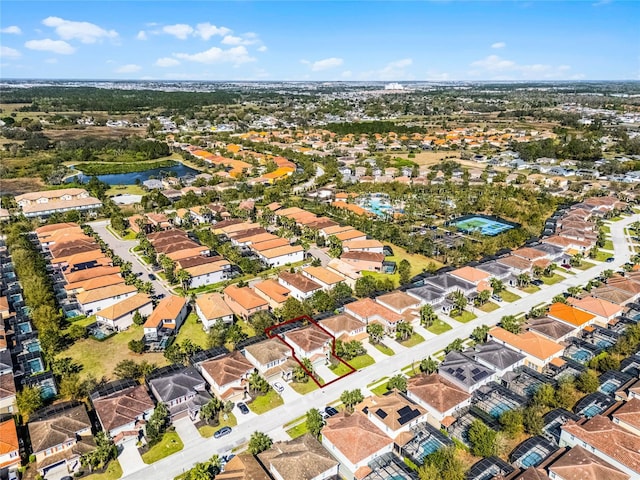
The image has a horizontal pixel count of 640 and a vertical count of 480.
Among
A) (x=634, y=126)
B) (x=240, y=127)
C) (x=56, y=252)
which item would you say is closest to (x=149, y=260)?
(x=56, y=252)

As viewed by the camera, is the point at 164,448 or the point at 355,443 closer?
the point at 355,443

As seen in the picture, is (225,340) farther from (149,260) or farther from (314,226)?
(314,226)

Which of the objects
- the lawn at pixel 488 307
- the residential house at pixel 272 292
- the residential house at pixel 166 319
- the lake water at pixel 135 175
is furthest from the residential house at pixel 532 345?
the lake water at pixel 135 175

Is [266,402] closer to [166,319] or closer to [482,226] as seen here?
[166,319]

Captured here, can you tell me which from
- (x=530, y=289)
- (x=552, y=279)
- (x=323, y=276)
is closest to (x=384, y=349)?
(x=323, y=276)

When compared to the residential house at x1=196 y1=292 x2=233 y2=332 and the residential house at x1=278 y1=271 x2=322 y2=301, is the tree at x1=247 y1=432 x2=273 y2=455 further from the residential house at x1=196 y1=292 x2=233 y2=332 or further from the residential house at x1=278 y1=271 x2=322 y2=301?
the residential house at x1=278 y1=271 x2=322 y2=301

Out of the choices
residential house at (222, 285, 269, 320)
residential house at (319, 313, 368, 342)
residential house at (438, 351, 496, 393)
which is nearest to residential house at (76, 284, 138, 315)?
residential house at (222, 285, 269, 320)

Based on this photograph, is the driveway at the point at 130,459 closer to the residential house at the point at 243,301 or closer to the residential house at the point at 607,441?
the residential house at the point at 243,301
